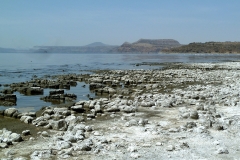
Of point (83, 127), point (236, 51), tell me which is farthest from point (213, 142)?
point (236, 51)

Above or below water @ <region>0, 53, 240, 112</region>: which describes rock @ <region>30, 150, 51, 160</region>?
below

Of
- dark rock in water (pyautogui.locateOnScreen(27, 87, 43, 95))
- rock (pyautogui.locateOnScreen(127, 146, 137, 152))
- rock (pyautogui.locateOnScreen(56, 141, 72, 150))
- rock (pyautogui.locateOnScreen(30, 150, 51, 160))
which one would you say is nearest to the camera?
rock (pyautogui.locateOnScreen(30, 150, 51, 160))

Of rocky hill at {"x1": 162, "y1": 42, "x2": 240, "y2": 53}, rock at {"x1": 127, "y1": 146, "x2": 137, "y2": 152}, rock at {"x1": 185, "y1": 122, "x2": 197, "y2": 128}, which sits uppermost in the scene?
rocky hill at {"x1": 162, "y1": 42, "x2": 240, "y2": 53}

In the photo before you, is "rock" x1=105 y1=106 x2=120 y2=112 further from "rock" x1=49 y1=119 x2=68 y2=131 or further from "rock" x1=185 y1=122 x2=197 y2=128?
"rock" x1=185 y1=122 x2=197 y2=128

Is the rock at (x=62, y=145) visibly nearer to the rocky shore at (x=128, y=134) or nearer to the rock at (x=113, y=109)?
the rocky shore at (x=128, y=134)

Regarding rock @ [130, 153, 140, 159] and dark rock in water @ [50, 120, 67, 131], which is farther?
dark rock in water @ [50, 120, 67, 131]

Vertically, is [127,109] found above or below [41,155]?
above

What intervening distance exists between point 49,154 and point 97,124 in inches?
128

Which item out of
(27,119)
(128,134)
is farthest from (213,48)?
(128,134)

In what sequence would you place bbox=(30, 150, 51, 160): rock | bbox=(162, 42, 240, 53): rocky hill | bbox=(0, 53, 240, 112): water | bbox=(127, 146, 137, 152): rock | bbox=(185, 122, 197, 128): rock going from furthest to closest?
bbox=(162, 42, 240, 53): rocky hill
bbox=(0, 53, 240, 112): water
bbox=(185, 122, 197, 128): rock
bbox=(127, 146, 137, 152): rock
bbox=(30, 150, 51, 160): rock

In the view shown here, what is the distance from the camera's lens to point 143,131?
338 inches

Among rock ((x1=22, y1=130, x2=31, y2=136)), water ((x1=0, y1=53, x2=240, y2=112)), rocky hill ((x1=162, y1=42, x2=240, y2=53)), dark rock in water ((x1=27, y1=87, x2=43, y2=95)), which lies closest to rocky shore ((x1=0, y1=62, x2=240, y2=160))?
rock ((x1=22, y1=130, x2=31, y2=136))

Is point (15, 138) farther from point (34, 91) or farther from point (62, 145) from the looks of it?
point (34, 91)

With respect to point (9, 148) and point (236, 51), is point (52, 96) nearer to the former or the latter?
point (9, 148)
